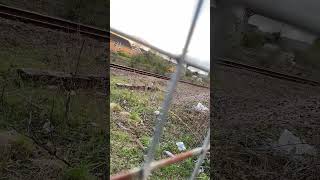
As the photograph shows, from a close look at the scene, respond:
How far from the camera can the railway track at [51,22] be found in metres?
2.81

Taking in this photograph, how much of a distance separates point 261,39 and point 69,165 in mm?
1300

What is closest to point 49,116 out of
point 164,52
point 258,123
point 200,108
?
point 164,52

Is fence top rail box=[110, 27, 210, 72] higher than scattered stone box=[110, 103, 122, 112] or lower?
higher

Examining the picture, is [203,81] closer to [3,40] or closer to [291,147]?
[291,147]

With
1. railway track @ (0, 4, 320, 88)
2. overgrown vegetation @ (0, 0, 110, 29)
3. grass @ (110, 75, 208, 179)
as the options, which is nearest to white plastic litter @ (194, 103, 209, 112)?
grass @ (110, 75, 208, 179)

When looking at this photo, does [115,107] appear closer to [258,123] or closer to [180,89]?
[180,89]

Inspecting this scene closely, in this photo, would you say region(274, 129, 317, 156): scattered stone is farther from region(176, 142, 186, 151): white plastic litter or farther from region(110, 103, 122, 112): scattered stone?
region(110, 103, 122, 112): scattered stone

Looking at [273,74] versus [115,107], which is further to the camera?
[273,74]

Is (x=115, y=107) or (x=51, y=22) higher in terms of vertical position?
(x=51, y=22)

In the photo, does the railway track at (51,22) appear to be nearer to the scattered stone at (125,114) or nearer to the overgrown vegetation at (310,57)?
the scattered stone at (125,114)

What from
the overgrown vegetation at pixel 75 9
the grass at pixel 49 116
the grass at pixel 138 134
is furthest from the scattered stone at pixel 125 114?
the overgrown vegetation at pixel 75 9

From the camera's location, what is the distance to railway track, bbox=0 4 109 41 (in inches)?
111

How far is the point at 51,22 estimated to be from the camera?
2.88 metres

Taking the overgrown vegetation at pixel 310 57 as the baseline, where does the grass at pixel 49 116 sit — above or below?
below
